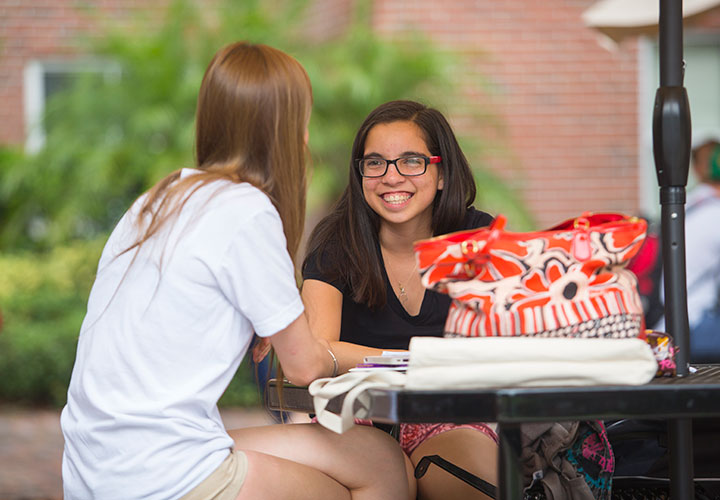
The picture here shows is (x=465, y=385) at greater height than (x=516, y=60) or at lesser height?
lesser

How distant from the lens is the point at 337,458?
97.0 inches

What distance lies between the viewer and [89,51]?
933cm

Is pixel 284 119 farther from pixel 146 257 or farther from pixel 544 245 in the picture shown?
pixel 544 245

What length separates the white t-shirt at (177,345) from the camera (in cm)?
216

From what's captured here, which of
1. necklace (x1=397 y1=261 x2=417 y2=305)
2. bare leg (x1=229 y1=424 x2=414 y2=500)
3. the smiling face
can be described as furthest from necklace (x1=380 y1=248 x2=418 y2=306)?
bare leg (x1=229 y1=424 x2=414 y2=500)

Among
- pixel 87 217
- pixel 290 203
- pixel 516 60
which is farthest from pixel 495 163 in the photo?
pixel 290 203

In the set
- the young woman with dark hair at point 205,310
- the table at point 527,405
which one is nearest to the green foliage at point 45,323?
the young woman with dark hair at point 205,310

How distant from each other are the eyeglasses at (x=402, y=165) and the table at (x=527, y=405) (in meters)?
1.32

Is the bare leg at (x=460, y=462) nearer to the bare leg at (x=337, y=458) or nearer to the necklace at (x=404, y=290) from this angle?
the bare leg at (x=337, y=458)

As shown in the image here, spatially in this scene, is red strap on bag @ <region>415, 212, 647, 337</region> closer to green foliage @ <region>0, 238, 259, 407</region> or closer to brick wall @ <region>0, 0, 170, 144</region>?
green foliage @ <region>0, 238, 259, 407</region>

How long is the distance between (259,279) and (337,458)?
53cm

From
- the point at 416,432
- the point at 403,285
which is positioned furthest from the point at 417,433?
the point at 403,285

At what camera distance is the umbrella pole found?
2398 millimetres

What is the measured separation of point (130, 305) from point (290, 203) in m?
0.42
